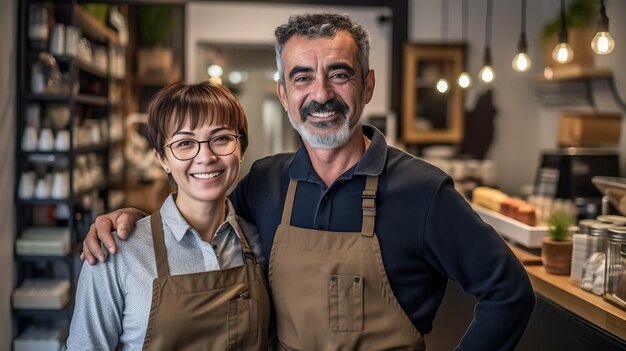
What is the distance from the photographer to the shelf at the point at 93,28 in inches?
190

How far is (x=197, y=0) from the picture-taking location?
6.92m

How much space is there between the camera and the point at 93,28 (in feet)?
17.6

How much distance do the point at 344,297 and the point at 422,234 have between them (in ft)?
0.92

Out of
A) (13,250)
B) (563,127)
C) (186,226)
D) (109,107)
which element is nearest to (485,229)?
(186,226)

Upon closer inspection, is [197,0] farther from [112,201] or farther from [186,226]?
[186,226]

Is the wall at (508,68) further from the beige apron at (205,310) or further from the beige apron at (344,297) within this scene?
the beige apron at (205,310)

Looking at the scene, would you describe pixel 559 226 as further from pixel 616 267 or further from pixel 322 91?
pixel 322 91

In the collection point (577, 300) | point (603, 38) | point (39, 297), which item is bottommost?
point (39, 297)

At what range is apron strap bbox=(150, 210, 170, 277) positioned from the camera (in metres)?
1.78

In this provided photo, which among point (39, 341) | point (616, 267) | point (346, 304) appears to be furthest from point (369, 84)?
point (39, 341)

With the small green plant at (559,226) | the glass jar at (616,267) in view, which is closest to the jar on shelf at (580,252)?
the small green plant at (559,226)

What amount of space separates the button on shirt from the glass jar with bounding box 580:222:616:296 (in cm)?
157

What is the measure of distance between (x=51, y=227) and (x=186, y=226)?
9.25 ft

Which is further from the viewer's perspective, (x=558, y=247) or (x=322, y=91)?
(x=558, y=247)
